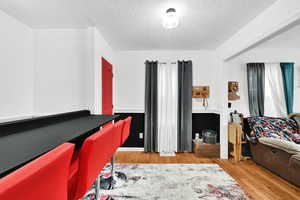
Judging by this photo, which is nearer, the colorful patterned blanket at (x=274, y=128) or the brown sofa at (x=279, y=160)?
the brown sofa at (x=279, y=160)

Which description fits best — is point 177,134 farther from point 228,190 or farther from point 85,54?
point 85,54

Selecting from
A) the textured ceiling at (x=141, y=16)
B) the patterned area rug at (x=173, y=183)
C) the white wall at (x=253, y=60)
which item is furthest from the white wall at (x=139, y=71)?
the patterned area rug at (x=173, y=183)

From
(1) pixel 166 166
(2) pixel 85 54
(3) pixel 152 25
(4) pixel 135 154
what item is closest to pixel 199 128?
(1) pixel 166 166

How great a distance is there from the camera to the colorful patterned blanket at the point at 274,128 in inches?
115

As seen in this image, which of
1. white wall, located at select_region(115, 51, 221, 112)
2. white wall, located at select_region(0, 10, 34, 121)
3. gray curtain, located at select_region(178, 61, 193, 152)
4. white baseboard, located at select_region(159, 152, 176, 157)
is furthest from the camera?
white wall, located at select_region(115, 51, 221, 112)

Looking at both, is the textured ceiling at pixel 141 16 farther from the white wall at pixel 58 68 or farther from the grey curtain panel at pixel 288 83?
the grey curtain panel at pixel 288 83

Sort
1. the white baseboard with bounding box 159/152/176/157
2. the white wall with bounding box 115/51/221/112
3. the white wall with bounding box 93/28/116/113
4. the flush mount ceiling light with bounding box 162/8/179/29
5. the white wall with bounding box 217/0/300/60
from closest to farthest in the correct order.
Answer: the white wall with bounding box 217/0/300/60 < the flush mount ceiling light with bounding box 162/8/179/29 < the white wall with bounding box 93/28/116/113 < the white baseboard with bounding box 159/152/176/157 < the white wall with bounding box 115/51/221/112

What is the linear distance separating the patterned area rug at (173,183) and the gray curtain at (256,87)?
1.69 metres

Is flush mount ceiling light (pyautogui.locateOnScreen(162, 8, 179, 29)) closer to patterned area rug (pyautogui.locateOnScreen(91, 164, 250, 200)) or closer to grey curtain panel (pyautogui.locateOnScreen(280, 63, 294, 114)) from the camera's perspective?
patterned area rug (pyautogui.locateOnScreen(91, 164, 250, 200))

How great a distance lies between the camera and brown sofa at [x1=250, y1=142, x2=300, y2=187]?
7.03 ft

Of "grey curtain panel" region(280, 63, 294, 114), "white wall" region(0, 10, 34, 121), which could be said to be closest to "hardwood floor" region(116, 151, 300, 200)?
"grey curtain panel" region(280, 63, 294, 114)

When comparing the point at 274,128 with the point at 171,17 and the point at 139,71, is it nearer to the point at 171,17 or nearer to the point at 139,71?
the point at 171,17

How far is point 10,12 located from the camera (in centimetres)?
213

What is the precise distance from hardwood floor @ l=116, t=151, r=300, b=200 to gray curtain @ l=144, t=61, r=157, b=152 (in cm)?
29
